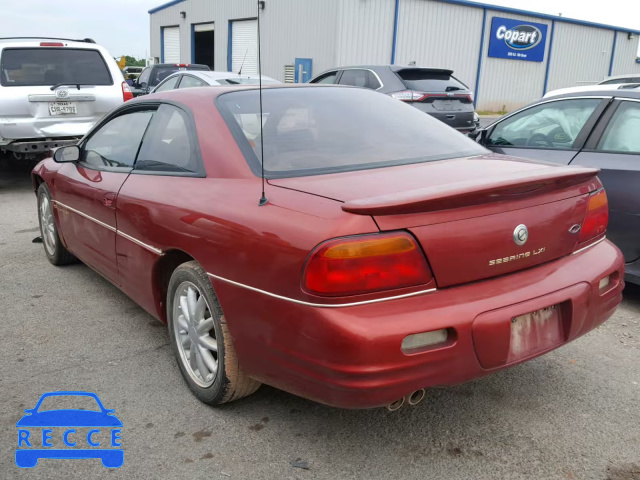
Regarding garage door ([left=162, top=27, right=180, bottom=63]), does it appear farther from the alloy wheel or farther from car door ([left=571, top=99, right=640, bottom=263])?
the alloy wheel

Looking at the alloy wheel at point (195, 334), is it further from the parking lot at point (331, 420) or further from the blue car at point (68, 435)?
the blue car at point (68, 435)

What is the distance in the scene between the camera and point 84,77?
26.1ft

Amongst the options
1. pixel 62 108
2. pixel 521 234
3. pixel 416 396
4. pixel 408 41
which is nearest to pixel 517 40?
pixel 408 41

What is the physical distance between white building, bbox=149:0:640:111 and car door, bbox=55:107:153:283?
16362 mm

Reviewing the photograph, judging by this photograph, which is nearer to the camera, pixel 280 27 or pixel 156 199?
pixel 156 199

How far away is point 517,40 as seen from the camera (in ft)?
79.5

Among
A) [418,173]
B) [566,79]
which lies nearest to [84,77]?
[418,173]

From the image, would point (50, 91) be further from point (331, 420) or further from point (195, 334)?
point (331, 420)

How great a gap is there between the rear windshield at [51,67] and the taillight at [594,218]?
22.6ft

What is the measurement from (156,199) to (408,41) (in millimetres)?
19653

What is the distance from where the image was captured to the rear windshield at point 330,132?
9.00 ft

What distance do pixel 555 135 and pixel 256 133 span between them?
2.79 m

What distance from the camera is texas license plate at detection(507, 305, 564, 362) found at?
90.9 inches

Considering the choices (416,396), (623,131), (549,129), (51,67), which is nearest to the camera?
(416,396)
